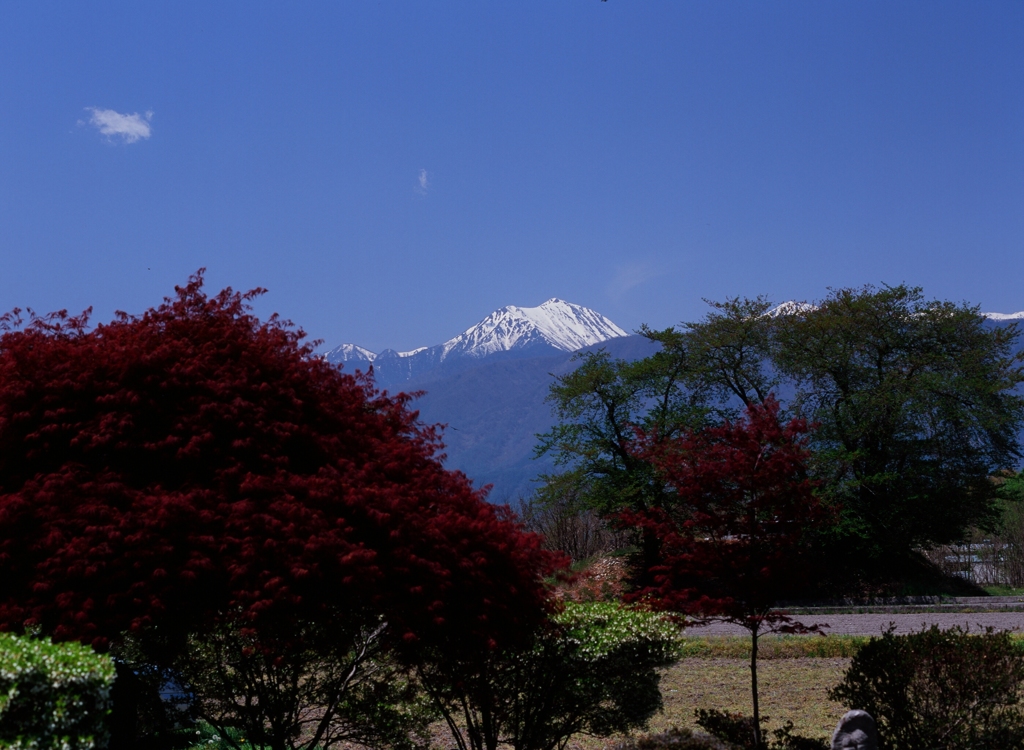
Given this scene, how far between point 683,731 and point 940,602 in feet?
67.3

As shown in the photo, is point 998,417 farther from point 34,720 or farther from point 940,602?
point 34,720

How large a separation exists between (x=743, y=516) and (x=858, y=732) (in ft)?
10.5

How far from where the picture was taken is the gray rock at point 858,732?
7.60 meters

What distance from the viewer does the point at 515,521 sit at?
A: 7695 millimetres

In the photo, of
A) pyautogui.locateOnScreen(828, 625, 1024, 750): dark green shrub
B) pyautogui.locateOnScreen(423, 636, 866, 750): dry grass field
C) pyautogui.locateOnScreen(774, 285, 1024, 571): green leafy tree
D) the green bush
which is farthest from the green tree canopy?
the green bush

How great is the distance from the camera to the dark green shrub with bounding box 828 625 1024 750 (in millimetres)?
8023

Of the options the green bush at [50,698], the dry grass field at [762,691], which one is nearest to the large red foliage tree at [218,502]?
the green bush at [50,698]

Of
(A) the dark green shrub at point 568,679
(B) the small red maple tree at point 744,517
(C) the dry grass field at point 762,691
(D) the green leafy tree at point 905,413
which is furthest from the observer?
(D) the green leafy tree at point 905,413

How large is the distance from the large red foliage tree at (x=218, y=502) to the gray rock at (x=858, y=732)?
Result: 3.17 m

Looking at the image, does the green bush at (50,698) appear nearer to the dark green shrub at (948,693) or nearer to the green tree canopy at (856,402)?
the dark green shrub at (948,693)

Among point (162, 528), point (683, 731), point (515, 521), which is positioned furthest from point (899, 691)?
Answer: point (162, 528)

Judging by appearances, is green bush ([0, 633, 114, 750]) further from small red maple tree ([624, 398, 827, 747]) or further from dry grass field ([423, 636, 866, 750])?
small red maple tree ([624, 398, 827, 747])

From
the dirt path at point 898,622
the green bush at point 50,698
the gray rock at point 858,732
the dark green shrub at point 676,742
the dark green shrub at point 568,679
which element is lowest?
the dirt path at point 898,622

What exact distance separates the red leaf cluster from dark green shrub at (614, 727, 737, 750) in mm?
1453
